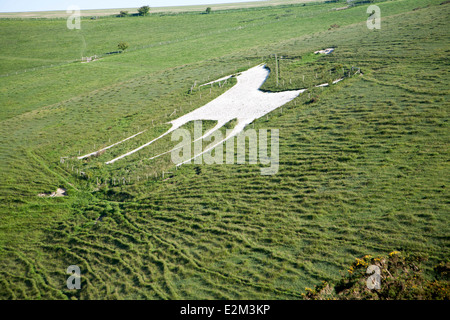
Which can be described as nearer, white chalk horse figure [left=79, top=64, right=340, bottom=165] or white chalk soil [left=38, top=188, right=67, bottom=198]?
white chalk soil [left=38, top=188, right=67, bottom=198]

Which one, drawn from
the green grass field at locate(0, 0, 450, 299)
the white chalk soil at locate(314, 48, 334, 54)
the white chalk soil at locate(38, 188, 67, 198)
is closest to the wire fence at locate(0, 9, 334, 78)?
the green grass field at locate(0, 0, 450, 299)

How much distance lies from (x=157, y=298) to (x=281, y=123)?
91.8 ft

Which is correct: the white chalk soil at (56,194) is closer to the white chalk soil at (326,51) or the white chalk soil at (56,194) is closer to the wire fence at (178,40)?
the white chalk soil at (326,51)

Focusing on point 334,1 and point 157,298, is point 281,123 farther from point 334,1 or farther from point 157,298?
point 334,1

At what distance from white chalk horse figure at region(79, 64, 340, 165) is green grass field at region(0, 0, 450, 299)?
2.07 m

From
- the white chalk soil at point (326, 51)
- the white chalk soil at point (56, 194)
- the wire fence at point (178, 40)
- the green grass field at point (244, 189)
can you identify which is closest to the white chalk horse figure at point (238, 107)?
the green grass field at point (244, 189)

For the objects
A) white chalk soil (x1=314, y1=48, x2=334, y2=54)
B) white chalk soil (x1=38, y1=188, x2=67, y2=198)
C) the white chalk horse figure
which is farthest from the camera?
white chalk soil (x1=314, y1=48, x2=334, y2=54)

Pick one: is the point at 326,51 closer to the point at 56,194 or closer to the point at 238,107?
the point at 238,107

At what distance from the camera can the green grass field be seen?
2296cm

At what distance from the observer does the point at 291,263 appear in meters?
22.5

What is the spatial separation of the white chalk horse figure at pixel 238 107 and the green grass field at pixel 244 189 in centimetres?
207

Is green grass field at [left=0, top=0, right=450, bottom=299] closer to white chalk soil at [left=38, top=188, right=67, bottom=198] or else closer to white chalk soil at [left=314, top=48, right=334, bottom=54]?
white chalk soil at [left=38, top=188, right=67, bottom=198]

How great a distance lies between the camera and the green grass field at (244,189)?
2296cm

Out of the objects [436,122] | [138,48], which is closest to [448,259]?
[436,122]
